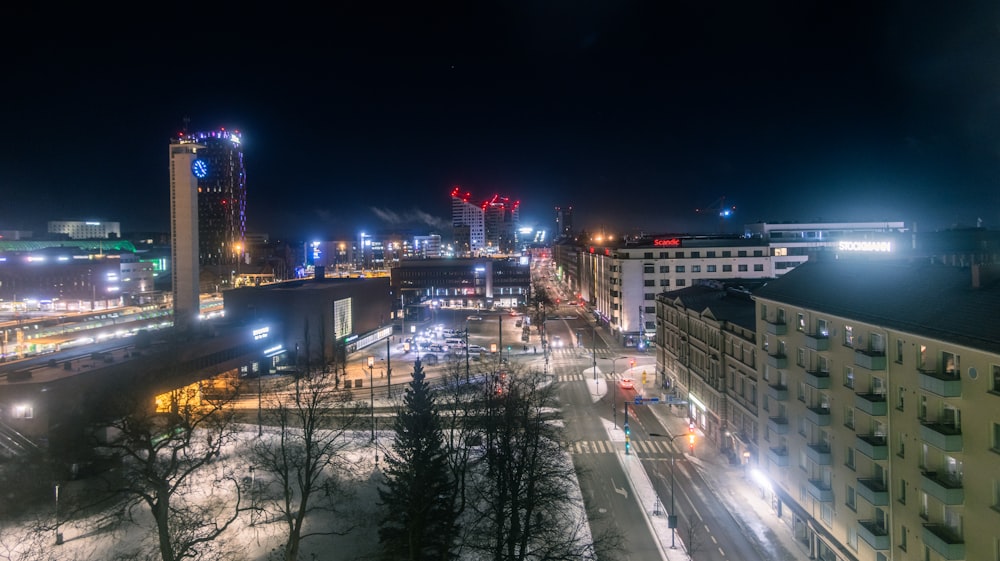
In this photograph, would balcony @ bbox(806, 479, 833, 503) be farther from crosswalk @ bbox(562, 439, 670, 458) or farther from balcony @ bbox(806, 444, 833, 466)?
crosswalk @ bbox(562, 439, 670, 458)

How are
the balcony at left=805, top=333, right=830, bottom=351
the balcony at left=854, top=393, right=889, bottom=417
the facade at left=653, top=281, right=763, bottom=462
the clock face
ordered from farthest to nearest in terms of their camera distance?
1. the clock face
2. the facade at left=653, top=281, right=763, bottom=462
3. the balcony at left=805, top=333, right=830, bottom=351
4. the balcony at left=854, top=393, right=889, bottom=417

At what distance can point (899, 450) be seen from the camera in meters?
16.4

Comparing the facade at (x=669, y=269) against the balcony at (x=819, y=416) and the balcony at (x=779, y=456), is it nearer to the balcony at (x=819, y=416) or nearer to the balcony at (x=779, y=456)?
the balcony at (x=779, y=456)

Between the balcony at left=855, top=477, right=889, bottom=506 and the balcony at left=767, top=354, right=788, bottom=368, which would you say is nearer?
the balcony at left=855, top=477, right=889, bottom=506

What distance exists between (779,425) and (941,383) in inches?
396

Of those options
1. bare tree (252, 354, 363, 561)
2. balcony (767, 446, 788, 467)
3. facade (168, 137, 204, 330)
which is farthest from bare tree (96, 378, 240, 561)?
facade (168, 137, 204, 330)

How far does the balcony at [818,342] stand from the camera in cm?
2031

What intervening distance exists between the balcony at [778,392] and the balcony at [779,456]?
2159 millimetres

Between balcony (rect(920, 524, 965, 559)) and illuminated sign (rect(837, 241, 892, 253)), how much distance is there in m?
44.4

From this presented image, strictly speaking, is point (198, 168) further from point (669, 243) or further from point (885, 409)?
point (885, 409)

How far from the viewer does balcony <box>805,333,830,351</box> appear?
20312 mm

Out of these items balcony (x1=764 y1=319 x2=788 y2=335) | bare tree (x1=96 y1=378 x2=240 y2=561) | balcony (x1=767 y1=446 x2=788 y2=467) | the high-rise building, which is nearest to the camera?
bare tree (x1=96 y1=378 x2=240 y2=561)

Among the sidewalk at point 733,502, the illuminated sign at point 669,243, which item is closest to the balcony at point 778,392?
the sidewalk at point 733,502

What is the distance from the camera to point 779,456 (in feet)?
76.5
